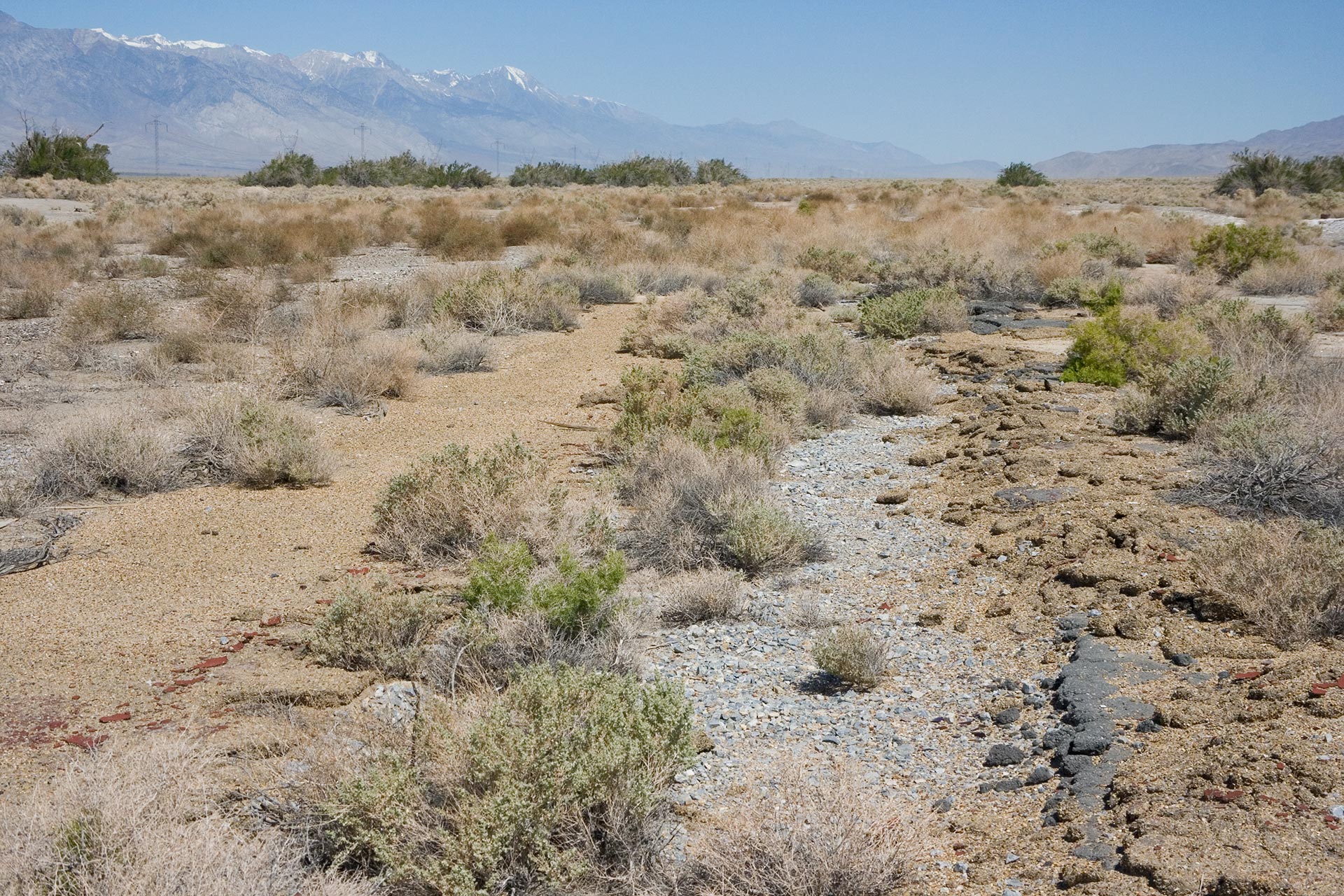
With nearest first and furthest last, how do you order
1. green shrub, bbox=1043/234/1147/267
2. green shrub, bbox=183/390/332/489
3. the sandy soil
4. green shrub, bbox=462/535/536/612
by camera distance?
the sandy soil
green shrub, bbox=462/535/536/612
green shrub, bbox=183/390/332/489
green shrub, bbox=1043/234/1147/267

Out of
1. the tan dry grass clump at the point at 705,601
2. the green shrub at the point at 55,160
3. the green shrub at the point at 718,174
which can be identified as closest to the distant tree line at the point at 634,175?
the green shrub at the point at 718,174

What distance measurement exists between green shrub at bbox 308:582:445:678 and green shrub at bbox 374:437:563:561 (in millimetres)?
1128

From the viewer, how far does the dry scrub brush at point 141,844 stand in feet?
8.75

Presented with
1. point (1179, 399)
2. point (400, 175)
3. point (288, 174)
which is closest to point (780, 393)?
point (1179, 399)

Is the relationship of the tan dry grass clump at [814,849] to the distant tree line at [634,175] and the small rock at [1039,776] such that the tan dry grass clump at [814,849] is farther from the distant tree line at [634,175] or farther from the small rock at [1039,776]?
the distant tree line at [634,175]

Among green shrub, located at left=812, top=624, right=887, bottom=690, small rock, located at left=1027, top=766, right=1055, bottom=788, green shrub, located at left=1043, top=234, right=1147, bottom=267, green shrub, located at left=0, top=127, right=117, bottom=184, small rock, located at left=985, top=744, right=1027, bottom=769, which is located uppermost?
green shrub, located at left=0, top=127, right=117, bottom=184

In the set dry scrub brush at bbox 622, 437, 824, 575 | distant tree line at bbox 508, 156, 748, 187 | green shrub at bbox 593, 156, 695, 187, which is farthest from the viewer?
distant tree line at bbox 508, 156, 748, 187

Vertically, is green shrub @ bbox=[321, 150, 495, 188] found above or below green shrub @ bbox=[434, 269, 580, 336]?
above

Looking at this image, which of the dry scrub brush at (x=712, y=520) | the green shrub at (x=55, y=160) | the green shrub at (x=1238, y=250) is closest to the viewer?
the dry scrub brush at (x=712, y=520)

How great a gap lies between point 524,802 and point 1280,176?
4608 centimetres

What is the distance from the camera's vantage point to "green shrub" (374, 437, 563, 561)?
6.34m

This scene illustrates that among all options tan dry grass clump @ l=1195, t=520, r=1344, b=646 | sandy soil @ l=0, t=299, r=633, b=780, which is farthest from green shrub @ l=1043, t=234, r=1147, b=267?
tan dry grass clump @ l=1195, t=520, r=1344, b=646

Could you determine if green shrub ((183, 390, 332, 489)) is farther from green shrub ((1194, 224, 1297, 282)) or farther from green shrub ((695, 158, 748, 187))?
green shrub ((695, 158, 748, 187))

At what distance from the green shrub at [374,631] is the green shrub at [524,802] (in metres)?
1.38
